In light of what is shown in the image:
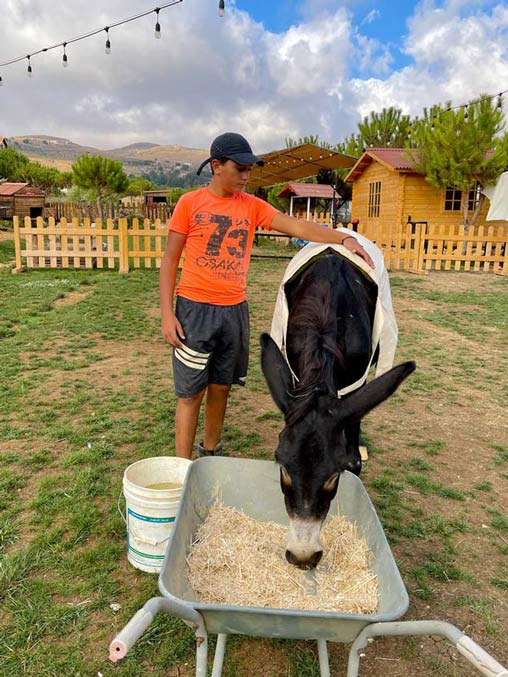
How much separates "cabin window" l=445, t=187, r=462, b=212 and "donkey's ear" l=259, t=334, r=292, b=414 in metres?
21.1

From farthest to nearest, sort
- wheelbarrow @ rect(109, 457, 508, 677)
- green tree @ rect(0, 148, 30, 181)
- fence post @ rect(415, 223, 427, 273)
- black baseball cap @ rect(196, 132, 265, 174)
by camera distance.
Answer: green tree @ rect(0, 148, 30, 181) < fence post @ rect(415, 223, 427, 273) < black baseball cap @ rect(196, 132, 265, 174) < wheelbarrow @ rect(109, 457, 508, 677)

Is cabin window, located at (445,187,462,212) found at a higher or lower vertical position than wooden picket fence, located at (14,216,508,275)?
higher

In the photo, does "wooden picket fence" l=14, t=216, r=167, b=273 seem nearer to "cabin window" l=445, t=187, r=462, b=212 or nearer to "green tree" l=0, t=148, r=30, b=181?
"cabin window" l=445, t=187, r=462, b=212

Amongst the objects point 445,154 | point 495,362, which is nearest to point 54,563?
point 495,362

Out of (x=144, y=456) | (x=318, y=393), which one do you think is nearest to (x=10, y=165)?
(x=144, y=456)

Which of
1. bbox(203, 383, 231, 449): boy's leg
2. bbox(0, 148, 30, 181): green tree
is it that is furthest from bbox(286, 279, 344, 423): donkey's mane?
bbox(0, 148, 30, 181): green tree

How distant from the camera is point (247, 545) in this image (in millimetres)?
2496

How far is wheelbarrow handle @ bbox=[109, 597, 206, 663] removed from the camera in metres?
1.14

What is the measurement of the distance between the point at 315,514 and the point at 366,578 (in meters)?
0.49

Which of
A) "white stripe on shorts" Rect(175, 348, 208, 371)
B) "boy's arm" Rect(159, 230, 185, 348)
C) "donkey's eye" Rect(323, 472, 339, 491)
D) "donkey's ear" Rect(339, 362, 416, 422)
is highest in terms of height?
"boy's arm" Rect(159, 230, 185, 348)

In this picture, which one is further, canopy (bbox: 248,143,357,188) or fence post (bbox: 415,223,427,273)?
canopy (bbox: 248,143,357,188)

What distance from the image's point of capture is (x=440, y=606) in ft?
8.23

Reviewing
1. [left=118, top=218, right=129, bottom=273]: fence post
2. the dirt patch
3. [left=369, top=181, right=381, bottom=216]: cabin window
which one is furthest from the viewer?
[left=369, top=181, right=381, bottom=216]: cabin window

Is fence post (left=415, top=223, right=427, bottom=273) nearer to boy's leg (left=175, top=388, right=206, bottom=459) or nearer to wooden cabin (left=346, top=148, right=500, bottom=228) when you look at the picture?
wooden cabin (left=346, top=148, right=500, bottom=228)
